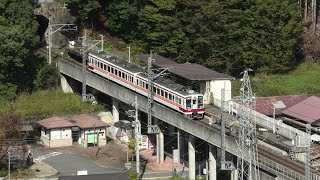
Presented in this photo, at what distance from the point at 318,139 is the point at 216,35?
22.8 meters

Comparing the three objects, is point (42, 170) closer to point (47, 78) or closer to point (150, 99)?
point (150, 99)

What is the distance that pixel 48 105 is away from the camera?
223 feet

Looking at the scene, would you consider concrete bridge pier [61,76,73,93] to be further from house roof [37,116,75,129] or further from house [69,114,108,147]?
house [69,114,108,147]

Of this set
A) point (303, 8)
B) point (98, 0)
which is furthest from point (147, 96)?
point (303, 8)

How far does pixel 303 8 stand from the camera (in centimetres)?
8769

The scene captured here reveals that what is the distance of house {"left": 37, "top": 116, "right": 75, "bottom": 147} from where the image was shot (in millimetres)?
62853

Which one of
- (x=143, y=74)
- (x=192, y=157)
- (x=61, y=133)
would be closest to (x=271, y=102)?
(x=143, y=74)

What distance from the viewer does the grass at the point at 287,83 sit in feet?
235

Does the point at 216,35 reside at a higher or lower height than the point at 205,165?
higher

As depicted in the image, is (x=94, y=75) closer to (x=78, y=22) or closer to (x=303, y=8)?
(x=78, y=22)

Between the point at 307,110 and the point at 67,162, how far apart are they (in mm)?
17322

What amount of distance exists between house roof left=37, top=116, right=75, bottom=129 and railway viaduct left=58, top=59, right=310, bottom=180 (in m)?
4.82

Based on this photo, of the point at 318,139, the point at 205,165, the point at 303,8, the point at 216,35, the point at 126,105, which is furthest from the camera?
the point at 303,8

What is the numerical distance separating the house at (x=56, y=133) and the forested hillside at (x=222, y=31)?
15.6 metres
